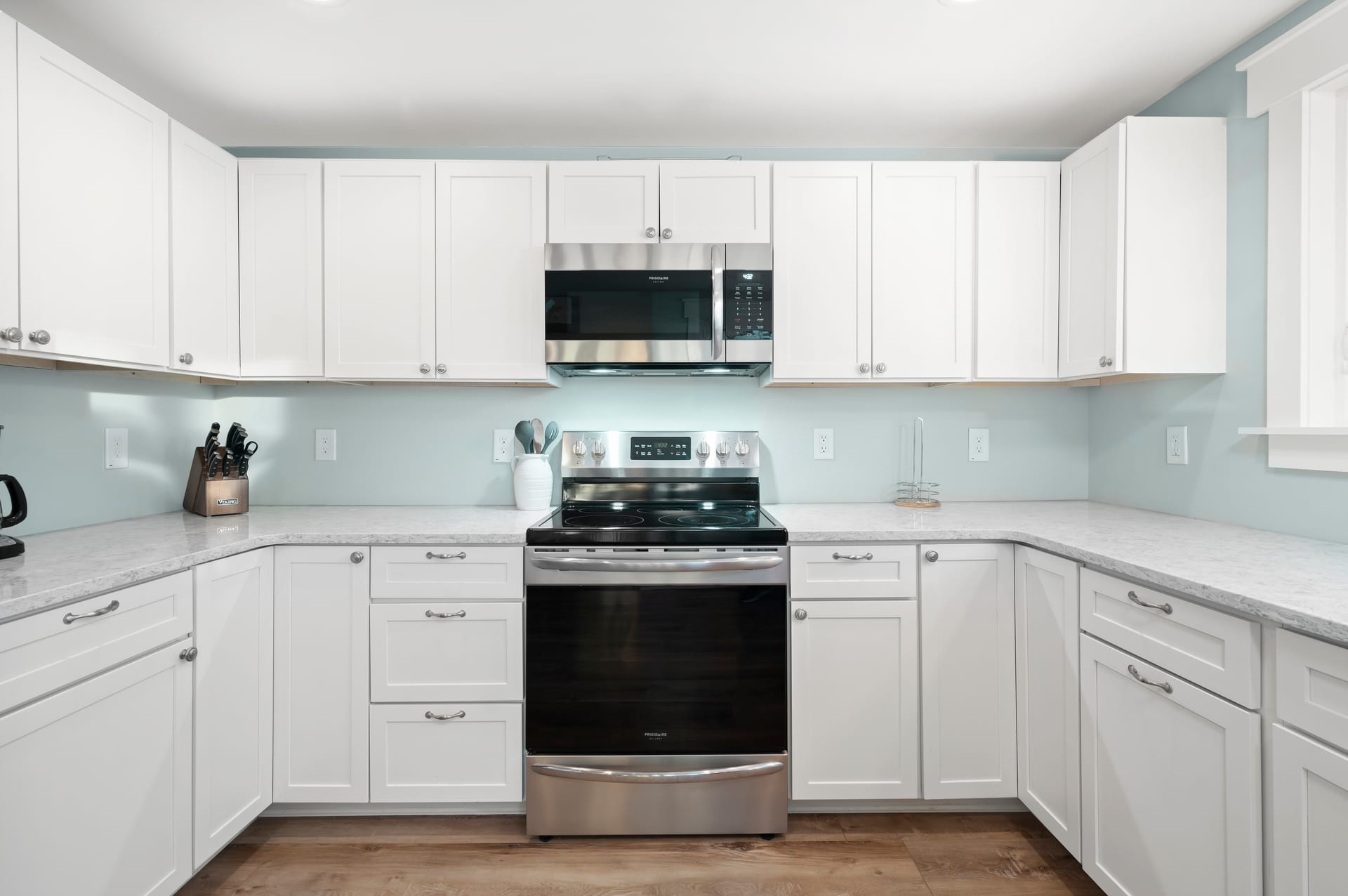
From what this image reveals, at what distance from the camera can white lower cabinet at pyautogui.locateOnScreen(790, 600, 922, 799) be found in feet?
6.12

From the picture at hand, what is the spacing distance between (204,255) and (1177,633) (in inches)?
115

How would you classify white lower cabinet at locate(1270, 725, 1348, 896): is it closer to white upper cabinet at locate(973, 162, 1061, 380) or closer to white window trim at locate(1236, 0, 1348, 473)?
white window trim at locate(1236, 0, 1348, 473)

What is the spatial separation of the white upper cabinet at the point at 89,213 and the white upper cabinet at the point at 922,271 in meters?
2.31

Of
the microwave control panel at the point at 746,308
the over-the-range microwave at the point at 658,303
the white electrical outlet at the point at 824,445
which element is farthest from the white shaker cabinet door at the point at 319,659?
the white electrical outlet at the point at 824,445

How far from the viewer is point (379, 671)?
1840 millimetres

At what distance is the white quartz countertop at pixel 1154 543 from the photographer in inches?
42.3

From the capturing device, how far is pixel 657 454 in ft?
7.86

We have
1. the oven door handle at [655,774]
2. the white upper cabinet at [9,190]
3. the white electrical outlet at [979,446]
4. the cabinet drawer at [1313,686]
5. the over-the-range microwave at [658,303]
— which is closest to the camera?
the cabinet drawer at [1313,686]

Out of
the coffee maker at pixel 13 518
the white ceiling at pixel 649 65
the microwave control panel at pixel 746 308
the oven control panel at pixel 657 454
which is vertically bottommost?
the coffee maker at pixel 13 518

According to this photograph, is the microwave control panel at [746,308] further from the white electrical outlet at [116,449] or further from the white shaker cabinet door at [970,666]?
the white electrical outlet at [116,449]

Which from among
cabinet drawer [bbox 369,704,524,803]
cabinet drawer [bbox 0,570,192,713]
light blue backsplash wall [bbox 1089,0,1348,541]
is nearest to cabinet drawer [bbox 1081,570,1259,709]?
light blue backsplash wall [bbox 1089,0,1348,541]

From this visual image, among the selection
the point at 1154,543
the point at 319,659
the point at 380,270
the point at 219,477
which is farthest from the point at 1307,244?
the point at 219,477

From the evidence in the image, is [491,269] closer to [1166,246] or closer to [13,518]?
[13,518]

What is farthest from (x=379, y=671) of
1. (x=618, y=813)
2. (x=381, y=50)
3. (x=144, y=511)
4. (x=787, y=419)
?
(x=381, y=50)
